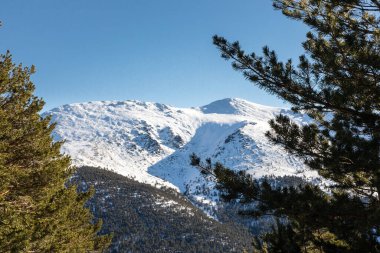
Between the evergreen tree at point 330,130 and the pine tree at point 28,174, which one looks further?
the pine tree at point 28,174

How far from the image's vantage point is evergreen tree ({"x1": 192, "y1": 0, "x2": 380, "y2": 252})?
9.19 metres

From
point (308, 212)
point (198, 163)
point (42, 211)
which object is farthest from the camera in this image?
point (42, 211)

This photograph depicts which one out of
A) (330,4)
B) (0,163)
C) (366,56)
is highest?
(330,4)

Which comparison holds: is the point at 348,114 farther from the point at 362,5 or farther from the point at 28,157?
the point at 28,157

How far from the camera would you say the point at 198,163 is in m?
10.2

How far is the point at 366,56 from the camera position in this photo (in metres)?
9.20

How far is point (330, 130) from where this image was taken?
11.6 meters

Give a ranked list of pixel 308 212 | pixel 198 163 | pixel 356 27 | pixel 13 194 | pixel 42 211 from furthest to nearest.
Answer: pixel 42 211
pixel 13 194
pixel 356 27
pixel 198 163
pixel 308 212

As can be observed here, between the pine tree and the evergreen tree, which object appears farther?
the pine tree

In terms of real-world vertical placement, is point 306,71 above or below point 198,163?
above

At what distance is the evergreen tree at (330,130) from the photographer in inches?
362

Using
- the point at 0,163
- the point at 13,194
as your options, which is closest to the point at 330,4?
the point at 0,163

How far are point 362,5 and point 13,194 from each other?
1215 cm

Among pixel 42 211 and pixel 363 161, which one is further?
pixel 42 211
